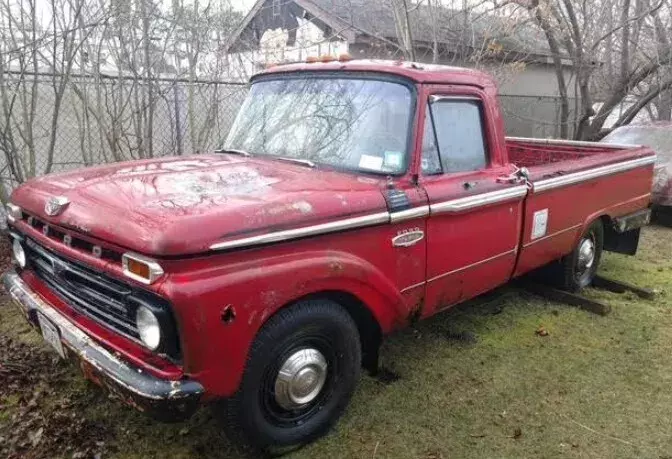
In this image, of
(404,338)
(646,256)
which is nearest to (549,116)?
(646,256)

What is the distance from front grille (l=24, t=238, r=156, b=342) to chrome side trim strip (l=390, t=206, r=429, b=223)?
136 cm

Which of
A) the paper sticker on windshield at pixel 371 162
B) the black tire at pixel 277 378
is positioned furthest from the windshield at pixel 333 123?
the black tire at pixel 277 378

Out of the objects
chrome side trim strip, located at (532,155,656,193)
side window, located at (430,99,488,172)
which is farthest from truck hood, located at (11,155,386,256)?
chrome side trim strip, located at (532,155,656,193)

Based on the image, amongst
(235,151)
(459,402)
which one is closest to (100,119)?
(235,151)

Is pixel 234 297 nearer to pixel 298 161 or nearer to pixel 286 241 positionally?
pixel 286 241

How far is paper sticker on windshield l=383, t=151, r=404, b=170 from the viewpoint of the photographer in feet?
10.8

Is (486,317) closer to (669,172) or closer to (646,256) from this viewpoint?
(646,256)

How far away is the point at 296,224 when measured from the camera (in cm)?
268

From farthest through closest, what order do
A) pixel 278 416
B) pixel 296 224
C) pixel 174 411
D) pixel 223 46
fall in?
pixel 223 46 < pixel 278 416 < pixel 296 224 < pixel 174 411

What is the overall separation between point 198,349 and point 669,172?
7.56 meters

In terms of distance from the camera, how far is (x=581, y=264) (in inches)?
211

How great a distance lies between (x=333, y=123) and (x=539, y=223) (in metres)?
1.84

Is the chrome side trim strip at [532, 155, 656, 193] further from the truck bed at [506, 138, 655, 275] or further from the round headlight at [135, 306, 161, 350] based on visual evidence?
the round headlight at [135, 306, 161, 350]

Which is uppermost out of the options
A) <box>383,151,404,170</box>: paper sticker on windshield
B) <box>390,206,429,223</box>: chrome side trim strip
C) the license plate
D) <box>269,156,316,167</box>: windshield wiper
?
<box>383,151,404,170</box>: paper sticker on windshield
